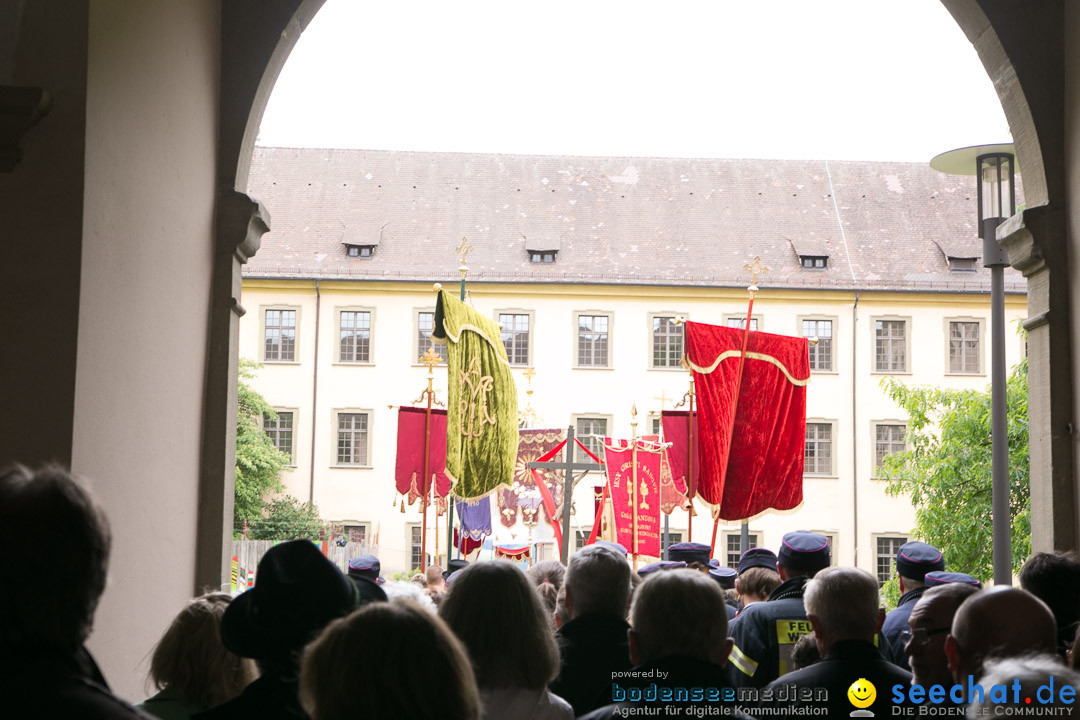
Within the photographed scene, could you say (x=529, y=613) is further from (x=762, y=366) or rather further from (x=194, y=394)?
(x=762, y=366)

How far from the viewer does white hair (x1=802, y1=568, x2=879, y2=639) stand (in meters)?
3.29

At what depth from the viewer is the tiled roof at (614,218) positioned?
36281 mm

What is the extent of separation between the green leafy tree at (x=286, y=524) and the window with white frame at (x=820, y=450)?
1424cm

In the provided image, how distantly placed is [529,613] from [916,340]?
116ft

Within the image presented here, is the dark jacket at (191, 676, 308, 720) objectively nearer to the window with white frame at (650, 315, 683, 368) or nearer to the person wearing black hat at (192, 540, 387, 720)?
the person wearing black hat at (192, 540, 387, 720)

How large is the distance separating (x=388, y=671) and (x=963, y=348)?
3704cm

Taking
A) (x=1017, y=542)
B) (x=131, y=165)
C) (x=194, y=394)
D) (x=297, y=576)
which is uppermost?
(x=131, y=165)

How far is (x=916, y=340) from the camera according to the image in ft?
119

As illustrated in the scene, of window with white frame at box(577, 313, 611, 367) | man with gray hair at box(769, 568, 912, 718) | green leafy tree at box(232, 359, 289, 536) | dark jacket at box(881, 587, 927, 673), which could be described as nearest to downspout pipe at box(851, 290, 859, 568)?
window with white frame at box(577, 313, 611, 367)

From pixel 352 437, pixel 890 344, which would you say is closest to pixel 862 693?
pixel 352 437

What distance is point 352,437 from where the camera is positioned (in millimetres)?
35781

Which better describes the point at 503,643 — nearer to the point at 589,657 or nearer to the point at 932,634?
the point at 589,657

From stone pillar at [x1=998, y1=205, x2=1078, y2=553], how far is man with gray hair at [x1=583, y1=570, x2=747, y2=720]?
2890mm

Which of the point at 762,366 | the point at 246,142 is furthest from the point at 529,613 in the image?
the point at 762,366
